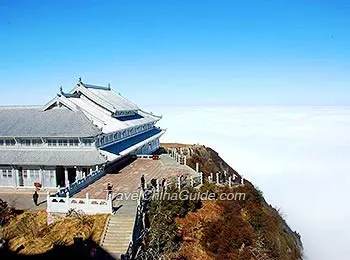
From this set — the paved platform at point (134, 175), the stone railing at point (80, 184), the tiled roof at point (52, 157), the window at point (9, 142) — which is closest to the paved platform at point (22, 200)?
the stone railing at point (80, 184)

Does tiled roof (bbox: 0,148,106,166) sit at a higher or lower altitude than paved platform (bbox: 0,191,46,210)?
higher

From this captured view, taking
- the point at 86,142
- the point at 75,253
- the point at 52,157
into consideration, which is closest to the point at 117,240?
the point at 75,253

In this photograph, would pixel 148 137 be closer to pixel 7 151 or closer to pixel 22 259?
pixel 7 151

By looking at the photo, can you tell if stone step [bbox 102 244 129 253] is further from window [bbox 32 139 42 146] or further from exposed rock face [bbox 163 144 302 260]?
window [bbox 32 139 42 146]

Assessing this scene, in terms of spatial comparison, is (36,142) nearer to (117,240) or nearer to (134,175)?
(134,175)

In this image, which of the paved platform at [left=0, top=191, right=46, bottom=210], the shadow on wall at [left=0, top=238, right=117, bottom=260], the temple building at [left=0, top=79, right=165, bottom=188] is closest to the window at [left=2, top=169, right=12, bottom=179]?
the temple building at [left=0, top=79, right=165, bottom=188]

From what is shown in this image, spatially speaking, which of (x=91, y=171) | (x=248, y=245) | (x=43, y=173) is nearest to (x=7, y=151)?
(x=43, y=173)
